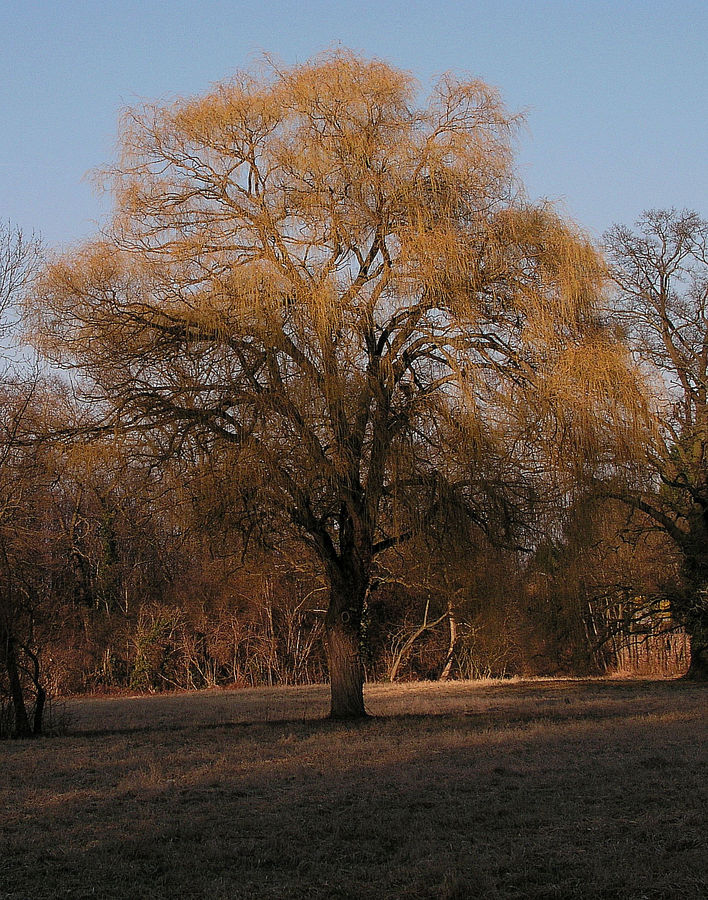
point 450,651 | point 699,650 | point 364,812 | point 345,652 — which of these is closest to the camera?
point 364,812

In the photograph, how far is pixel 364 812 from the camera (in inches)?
234

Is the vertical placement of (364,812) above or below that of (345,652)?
below

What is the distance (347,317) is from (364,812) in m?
6.62

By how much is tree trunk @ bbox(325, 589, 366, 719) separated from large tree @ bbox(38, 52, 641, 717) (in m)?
0.03

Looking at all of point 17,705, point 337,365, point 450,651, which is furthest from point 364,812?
point 450,651

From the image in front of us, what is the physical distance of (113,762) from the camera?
8.80 metres

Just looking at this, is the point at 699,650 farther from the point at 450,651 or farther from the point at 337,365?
the point at 337,365

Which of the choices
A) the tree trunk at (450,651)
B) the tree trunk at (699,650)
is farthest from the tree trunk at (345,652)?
the tree trunk at (450,651)

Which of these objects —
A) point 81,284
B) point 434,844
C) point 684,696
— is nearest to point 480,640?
point 684,696

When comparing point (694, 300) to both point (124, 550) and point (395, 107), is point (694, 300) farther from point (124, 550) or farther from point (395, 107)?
point (124, 550)

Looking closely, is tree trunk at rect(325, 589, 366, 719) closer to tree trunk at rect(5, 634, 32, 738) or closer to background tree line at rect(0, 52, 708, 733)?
background tree line at rect(0, 52, 708, 733)

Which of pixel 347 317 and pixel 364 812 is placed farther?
pixel 347 317

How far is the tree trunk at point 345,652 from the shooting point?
1230 centimetres

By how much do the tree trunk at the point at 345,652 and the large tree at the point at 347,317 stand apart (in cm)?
3
